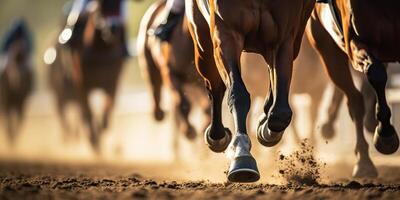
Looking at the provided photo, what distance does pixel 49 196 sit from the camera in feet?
18.9

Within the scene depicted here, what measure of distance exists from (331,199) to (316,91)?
569 cm

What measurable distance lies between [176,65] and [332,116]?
1704 mm

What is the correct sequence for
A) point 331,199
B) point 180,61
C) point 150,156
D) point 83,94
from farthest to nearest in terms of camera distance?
point 150,156 < point 83,94 < point 180,61 < point 331,199

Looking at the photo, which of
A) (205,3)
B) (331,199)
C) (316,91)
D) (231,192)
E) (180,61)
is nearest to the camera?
(331,199)

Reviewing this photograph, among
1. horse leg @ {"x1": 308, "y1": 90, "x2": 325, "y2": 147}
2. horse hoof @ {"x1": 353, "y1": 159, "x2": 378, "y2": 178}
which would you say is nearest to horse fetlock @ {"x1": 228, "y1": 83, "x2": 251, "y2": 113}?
horse hoof @ {"x1": 353, "y1": 159, "x2": 378, "y2": 178}

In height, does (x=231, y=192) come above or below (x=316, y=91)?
below

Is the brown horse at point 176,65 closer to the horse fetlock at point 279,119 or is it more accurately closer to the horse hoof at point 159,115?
the horse hoof at point 159,115

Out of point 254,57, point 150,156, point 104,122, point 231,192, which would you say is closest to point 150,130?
point 150,156

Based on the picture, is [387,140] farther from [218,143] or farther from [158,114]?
[158,114]

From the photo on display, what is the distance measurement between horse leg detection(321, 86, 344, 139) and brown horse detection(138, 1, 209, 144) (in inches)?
46.6

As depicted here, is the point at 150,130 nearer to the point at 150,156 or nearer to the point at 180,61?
the point at 150,156

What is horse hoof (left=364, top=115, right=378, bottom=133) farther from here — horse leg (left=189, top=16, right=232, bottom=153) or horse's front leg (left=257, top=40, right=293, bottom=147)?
horse's front leg (left=257, top=40, right=293, bottom=147)

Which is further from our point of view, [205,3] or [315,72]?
[315,72]

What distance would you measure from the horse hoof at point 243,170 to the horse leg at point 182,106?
3.82m
